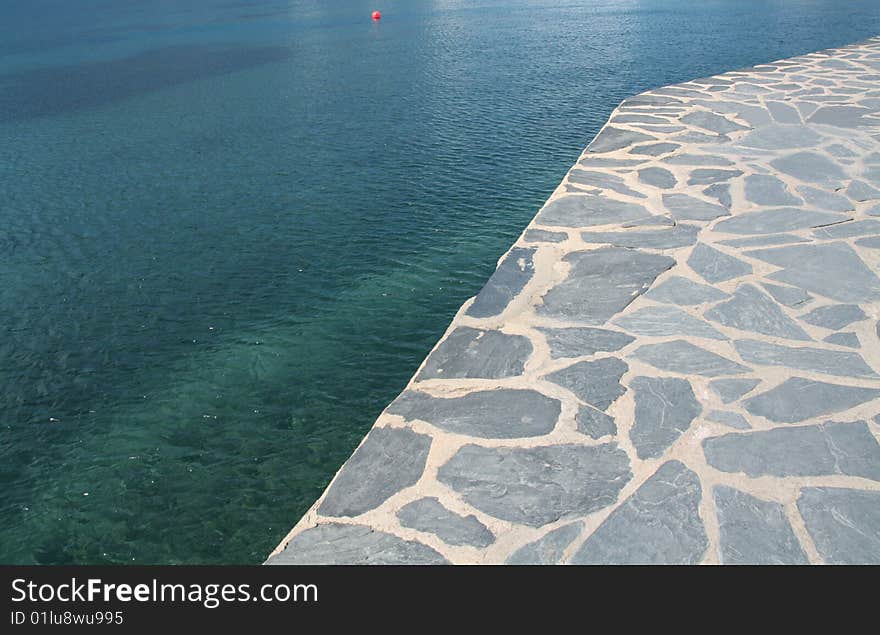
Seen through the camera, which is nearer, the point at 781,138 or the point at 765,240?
the point at 765,240

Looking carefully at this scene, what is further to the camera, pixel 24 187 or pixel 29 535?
pixel 24 187

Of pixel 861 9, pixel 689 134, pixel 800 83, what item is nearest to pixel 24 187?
pixel 689 134

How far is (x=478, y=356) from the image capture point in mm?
5355

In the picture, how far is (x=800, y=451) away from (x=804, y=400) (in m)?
0.53

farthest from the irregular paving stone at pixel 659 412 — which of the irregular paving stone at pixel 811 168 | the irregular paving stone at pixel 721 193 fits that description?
the irregular paving stone at pixel 811 168

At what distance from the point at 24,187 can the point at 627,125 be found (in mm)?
10143

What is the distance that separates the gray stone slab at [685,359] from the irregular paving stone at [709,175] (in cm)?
381

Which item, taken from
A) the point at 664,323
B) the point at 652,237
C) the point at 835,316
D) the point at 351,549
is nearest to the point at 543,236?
the point at 652,237

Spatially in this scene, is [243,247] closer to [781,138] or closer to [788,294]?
[788,294]

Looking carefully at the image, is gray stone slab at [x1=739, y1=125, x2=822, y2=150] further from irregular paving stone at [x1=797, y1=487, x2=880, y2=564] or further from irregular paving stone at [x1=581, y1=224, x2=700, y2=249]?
irregular paving stone at [x1=797, y1=487, x2=880, y2=564]

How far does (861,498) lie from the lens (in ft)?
12.6

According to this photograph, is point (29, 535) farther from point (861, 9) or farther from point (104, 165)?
point (861, 9)

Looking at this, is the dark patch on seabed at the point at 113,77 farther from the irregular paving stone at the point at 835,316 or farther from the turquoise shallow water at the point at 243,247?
the irregular paving stone at the point at 835,316

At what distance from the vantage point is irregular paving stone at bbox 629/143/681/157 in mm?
9602
